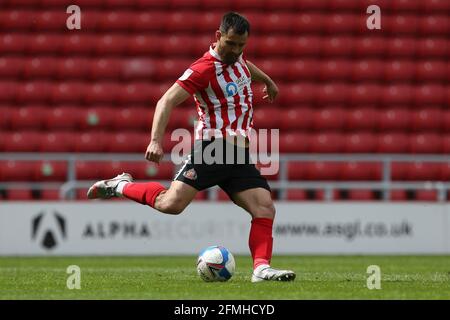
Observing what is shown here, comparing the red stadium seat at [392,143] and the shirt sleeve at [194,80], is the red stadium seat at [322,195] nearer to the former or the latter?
the red stadium seat at [392,143]

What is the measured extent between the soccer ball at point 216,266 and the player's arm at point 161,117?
837 millimetres

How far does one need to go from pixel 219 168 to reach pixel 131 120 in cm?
809

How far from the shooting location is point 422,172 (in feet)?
45.6

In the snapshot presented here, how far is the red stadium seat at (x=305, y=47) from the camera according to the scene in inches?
609

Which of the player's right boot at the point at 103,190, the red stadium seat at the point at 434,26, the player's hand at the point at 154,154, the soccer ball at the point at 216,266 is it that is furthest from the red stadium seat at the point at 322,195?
the player's hand at the point at 154,154

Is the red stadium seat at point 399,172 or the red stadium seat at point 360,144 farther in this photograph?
the red stadium seat at point 360,144

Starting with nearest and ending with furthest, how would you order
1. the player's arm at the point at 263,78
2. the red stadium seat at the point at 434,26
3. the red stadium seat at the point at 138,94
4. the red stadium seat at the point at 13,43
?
1. the player's arm at the point at 263,78
2. the red stadium seat at the point at 138,94
3. the red stadium seat at the point at 13,43
4. the red stadium seat at the point at 434,26

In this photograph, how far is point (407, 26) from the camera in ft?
52.4

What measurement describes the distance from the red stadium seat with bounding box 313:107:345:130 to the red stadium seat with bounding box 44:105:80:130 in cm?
353

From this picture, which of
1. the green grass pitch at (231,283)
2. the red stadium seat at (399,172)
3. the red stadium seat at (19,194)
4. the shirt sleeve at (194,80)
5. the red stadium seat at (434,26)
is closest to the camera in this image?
the green grass pitch at (231,283)

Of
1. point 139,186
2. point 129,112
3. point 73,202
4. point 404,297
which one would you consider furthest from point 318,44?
point 404,297

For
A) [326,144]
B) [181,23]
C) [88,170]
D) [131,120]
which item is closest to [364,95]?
[326,144]

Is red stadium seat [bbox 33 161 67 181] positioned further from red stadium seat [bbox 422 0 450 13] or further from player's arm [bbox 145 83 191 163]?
player's arm [bbox 145 83 191 163]

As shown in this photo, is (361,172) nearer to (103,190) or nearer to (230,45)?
(103,190)
